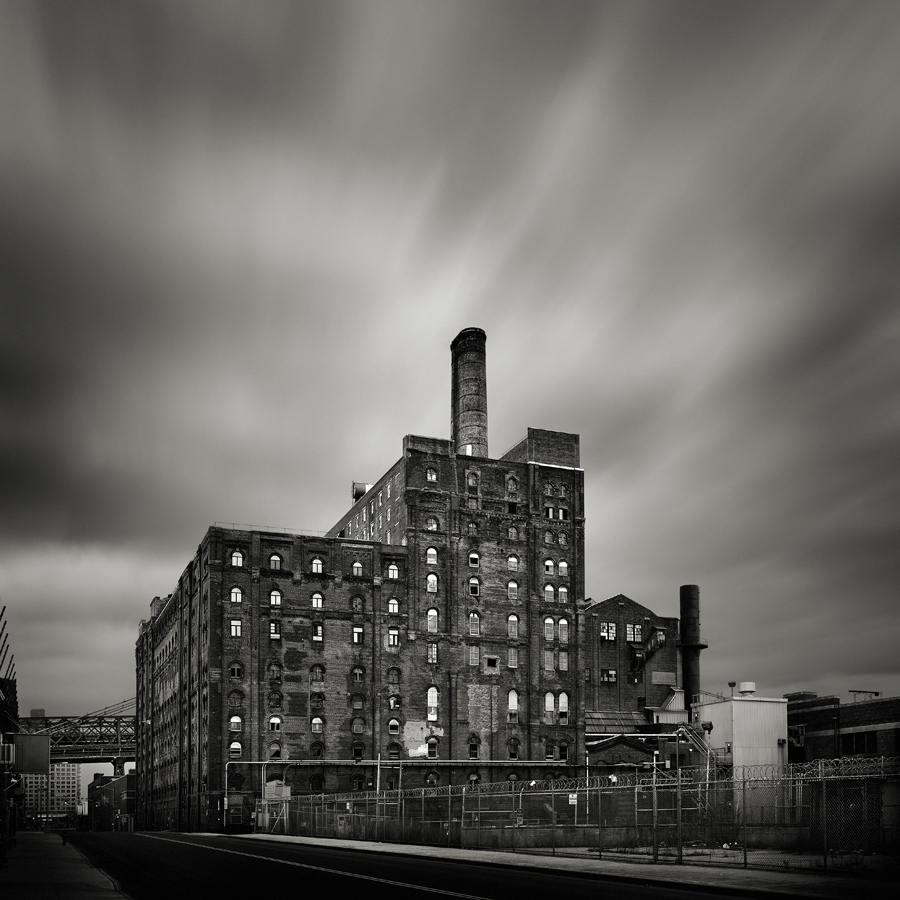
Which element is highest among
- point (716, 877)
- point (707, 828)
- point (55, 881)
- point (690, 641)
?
point (690, 641)

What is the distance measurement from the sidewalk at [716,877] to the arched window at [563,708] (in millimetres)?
58212

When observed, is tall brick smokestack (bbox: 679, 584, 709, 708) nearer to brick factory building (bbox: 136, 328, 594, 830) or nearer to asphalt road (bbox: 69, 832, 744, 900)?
brick factory building (bbox: 136, 328, 594, 830)

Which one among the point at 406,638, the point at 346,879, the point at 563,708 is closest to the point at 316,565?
the point at 406,638

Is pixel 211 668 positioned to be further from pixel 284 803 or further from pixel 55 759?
pixel 55 759

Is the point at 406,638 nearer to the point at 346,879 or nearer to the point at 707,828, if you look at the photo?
the point at 707,828

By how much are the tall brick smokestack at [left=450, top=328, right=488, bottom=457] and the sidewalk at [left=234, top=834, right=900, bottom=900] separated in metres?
60.7

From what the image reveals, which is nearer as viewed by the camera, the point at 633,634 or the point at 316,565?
the point at 316,565

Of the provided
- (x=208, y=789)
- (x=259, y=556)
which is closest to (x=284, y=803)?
(x=208, y=789)

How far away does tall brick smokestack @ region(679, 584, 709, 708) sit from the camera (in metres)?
99.2

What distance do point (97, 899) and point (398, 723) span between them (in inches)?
2634

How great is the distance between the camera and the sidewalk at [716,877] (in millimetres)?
21250

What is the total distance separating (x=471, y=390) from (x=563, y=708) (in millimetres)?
28578

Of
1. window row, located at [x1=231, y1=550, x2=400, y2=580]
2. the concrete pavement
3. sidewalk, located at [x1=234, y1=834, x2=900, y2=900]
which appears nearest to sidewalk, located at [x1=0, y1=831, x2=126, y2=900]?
the concrete pavement

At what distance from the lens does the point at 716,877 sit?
2456 cm
